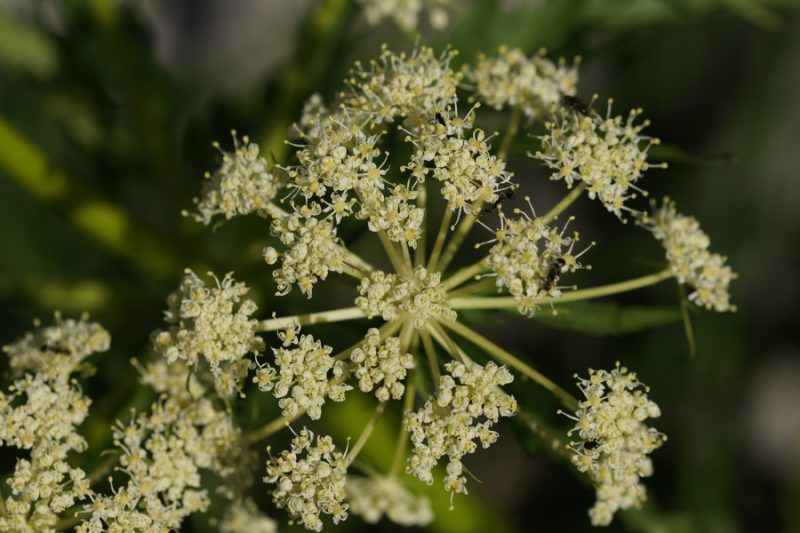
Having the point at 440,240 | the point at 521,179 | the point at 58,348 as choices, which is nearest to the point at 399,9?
the point at 440,240

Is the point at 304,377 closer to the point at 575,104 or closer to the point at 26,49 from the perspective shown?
the point at 575,104

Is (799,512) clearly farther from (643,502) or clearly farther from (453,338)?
(453,338)

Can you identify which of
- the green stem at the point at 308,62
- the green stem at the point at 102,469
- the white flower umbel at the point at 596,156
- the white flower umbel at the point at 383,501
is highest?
the green stem at the point at 308,62

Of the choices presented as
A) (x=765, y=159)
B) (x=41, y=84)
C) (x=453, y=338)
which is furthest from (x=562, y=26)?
(x=765, y=159)

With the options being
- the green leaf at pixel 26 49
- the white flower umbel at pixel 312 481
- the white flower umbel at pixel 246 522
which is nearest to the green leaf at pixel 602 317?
the white flower umbel at pixel 312 481

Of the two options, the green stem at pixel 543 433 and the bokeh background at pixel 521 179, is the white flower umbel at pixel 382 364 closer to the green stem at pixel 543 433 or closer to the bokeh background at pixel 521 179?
the bokeh background at pixel 521 179

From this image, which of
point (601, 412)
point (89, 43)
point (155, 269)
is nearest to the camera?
point (601, 412)

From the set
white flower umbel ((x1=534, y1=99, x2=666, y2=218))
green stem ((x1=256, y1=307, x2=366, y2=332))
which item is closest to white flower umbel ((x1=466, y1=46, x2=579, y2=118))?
white flower umbel ((x1=534, y1=99, x2=666, y2=218))

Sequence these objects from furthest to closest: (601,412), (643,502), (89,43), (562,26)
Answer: (89,43), (562,26), (643,502), (601,412)
